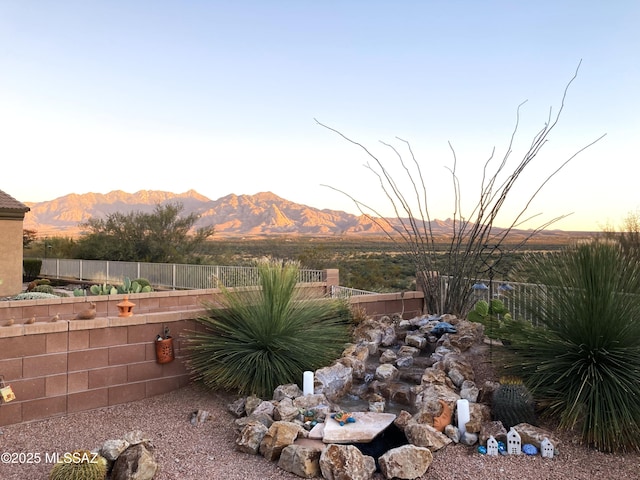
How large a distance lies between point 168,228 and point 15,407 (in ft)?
71.8

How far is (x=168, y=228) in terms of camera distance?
25.2 metres

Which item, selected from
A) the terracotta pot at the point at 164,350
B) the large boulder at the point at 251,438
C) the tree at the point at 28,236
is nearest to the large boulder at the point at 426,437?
the large boulder at the point at 251,438

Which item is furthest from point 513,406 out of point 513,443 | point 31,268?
point 31,268

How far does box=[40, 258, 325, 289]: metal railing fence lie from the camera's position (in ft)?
45.6

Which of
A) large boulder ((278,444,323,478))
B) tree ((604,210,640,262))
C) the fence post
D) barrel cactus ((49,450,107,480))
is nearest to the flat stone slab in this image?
large boulder ((278,444,323,478))

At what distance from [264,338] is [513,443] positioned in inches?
101

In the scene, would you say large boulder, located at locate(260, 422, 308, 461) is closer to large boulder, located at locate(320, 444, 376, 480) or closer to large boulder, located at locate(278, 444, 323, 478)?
large boulder, located at locate(278, 444, 323, 478)

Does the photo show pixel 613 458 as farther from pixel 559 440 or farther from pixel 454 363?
pixel 454 363

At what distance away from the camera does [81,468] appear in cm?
294

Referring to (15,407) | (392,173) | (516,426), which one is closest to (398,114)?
(392,173)

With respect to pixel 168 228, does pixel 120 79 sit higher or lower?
higher

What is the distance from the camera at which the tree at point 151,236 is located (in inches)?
978

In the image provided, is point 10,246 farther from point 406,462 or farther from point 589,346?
point 589,346

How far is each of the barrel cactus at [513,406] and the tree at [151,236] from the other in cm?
2283
